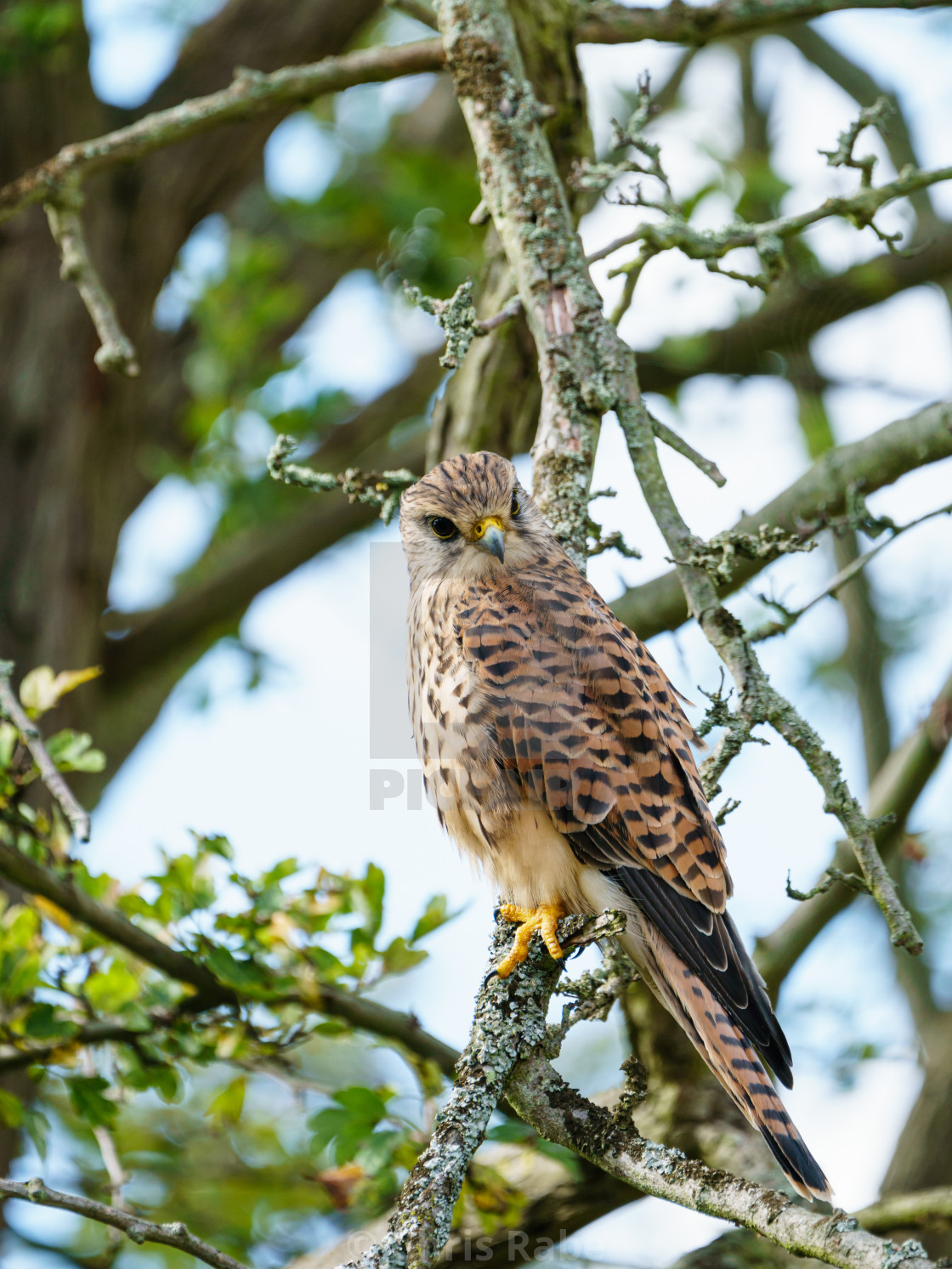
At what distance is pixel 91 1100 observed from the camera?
10.3 ft

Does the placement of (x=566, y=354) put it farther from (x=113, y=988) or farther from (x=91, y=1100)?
(x=91, y=1100)

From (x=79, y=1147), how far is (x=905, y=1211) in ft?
12.3

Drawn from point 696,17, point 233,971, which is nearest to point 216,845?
point 233,971

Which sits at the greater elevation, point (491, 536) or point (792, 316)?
point (792, 316)

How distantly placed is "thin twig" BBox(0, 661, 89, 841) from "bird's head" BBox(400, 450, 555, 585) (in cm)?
114

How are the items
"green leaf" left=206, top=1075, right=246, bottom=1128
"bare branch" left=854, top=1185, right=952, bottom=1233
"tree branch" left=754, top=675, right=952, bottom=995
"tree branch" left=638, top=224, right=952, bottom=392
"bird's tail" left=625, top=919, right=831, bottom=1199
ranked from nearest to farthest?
"bird's tail" left=625, top=919, right=831, bottom=1199 < "bare branch" left=854, top=1185, right=952, bottom=1233 < "green leaf" left=206, top=1075, right=246, bottom=1128 < "tree branch" left=754, top=675, right=952, bottom=995 < "tree branch" left=638, top=224, right=952, bottom=392

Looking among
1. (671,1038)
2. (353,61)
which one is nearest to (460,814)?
(671,1038)

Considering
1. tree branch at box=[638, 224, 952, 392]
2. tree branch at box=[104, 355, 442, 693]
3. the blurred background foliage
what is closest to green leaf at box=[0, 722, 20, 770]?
the blurred background foliage

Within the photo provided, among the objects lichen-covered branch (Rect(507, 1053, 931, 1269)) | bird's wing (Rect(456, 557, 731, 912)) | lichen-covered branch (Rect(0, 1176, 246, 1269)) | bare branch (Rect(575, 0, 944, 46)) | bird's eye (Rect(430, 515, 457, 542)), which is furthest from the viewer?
bare branch (Rect(575, 0, 944, 46))

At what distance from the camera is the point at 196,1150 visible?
17.3 ft

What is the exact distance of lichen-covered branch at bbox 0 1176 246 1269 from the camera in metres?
1.72

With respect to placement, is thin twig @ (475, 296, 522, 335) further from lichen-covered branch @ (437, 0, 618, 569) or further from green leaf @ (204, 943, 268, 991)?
green leaf @ (204, 943, 268, 991)

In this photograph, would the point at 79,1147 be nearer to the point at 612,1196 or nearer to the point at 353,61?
the point at 612,1196

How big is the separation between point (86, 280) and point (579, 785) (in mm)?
1896
